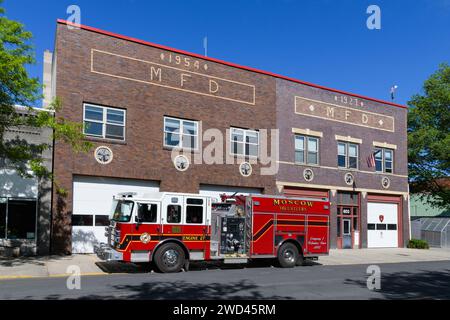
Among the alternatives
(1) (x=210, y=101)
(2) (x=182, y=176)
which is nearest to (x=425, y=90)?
(1) (x=210, y=101)

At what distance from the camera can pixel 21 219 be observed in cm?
1934

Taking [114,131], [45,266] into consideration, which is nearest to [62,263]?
[45,266]

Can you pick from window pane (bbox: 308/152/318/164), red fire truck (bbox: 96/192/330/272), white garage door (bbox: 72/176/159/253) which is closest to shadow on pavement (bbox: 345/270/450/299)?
red fire truck (bbox: 96/192/330/272)

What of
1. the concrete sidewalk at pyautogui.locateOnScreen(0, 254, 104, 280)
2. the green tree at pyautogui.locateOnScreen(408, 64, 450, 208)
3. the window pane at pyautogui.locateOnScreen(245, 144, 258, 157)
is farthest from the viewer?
the green tree at pyautogui.locateOnScreen(408, 64, 450, 208)

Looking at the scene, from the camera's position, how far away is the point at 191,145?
2397cm

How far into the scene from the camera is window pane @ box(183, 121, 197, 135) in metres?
23.8

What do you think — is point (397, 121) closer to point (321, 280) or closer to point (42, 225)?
point (321, 280)

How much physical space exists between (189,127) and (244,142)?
342 centimetres

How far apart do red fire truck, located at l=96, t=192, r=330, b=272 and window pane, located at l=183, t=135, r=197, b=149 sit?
20.5 feet

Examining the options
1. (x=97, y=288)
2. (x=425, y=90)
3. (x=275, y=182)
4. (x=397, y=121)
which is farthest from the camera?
(x=425, y=90)

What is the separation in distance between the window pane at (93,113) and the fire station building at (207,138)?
0.16 feet

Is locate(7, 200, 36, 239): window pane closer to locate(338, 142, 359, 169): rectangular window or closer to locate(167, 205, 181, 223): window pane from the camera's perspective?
locate(167, 205, 181, 223): window pane

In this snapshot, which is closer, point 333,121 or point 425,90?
point 333,121

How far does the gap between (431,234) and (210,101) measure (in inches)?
876
